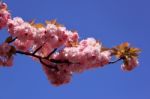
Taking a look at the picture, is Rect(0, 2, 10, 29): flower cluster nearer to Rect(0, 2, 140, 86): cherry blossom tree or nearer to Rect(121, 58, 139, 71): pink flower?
Rect(0, 2, 140, 86): cherry blossom tree

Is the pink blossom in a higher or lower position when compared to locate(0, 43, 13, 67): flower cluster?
higher

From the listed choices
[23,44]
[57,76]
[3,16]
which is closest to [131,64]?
[57,76]

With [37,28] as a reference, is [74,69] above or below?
below

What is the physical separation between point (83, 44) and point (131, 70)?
1.23 meters

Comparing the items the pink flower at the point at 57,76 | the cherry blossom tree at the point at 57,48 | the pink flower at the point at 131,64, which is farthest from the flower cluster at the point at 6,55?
the pink flower at the point at 131,64

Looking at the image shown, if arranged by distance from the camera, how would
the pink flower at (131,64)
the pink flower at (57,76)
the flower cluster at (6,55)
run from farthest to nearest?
the pink flower at (57,76)
the pink flower at (131,64)
the flower cluster at (6,55)

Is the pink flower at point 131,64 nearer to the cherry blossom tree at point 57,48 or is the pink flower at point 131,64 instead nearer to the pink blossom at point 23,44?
the cherry blossom tree at point 57,48

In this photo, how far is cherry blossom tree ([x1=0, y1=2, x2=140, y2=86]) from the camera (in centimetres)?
1116

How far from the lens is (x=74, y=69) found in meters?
11.3

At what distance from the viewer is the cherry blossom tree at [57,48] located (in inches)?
439

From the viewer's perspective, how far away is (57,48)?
11.5 m

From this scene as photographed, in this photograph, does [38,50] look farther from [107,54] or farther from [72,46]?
[107,54]

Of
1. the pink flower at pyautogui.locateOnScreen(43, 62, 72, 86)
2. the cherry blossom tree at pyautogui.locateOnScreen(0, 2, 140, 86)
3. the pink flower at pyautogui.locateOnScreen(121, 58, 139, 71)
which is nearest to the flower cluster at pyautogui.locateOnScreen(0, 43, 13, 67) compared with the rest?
the cherry blossom tree at pyautogui.locateOnScreen(0, 2, 140, 86)

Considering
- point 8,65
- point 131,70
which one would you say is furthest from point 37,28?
point 131,70
